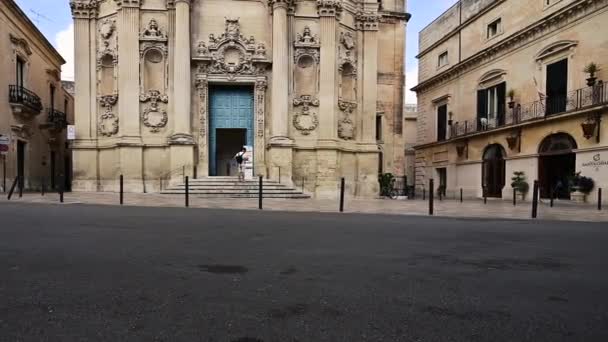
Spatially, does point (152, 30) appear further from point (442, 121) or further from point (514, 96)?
point (442, 121)

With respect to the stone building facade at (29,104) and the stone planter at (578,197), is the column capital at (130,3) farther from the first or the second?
the stone planter at (578,197)

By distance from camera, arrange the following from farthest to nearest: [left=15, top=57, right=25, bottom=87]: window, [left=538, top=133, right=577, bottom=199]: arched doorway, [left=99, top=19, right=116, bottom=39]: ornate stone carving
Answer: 1. [left=15, top=57, right=25, bottom=87]: window
2. [left=99, top=19, right=116, bottom=39]: ornate stone carving
3. [left=538, top=133, right=577, bottom=199]: arched doorway

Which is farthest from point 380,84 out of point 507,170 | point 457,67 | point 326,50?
point 507,170

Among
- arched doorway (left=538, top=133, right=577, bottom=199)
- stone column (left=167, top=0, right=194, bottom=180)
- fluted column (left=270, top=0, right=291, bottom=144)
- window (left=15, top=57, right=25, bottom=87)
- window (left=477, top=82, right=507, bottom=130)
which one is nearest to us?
arched doorway (left=538, top=133, right=577, bottom=199)

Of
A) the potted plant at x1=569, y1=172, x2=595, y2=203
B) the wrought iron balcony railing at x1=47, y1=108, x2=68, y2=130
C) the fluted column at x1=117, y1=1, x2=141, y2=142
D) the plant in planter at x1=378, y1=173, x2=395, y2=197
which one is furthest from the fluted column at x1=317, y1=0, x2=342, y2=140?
the wrought iron balcony railing at x1=47, y1=108, x2=68, y2=130

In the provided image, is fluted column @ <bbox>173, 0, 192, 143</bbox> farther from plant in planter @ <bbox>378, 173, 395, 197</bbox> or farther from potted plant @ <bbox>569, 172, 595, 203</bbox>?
potted plant @ <bbox>569, 172, 595, 203</bbox>

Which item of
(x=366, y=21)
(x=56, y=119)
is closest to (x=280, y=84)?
(x=366, y=21)

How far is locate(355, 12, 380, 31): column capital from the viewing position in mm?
22031

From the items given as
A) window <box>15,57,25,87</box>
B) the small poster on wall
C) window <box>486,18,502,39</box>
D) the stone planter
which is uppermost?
window <box>486,18,502,39</box>

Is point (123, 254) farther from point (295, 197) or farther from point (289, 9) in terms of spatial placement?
point (289, 9)

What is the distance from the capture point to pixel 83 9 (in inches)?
799

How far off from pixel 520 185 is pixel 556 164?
6.51 feet

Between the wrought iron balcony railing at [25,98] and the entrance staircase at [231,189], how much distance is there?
11.5 meters

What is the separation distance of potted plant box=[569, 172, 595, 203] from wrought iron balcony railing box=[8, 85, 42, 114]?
2830 centimetres
